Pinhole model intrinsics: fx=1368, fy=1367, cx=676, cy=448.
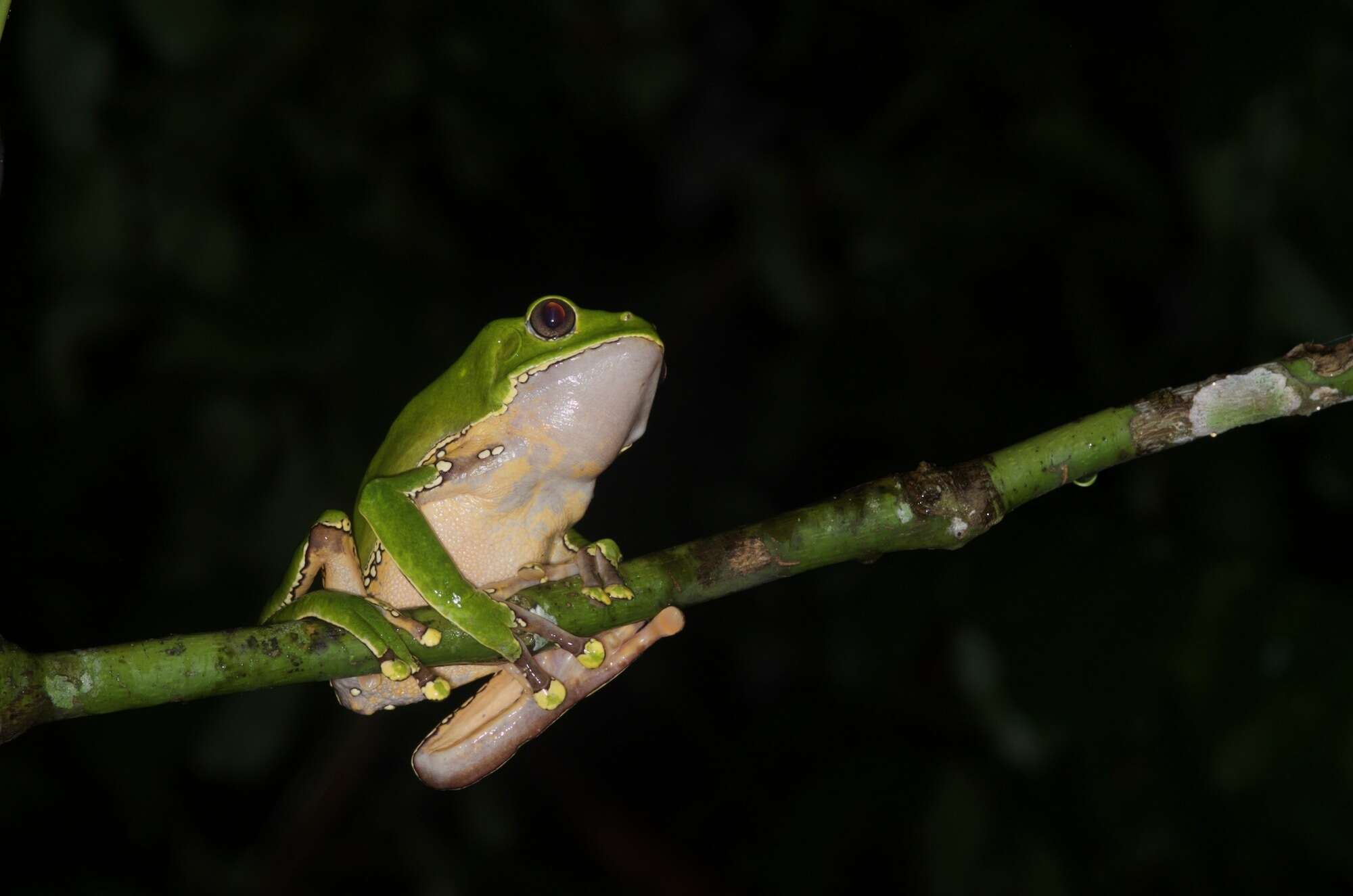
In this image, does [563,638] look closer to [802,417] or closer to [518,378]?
[518,378]

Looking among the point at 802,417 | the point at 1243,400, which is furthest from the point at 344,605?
the point at 802,417

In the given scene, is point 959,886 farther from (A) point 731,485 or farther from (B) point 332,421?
(B) point 332,421

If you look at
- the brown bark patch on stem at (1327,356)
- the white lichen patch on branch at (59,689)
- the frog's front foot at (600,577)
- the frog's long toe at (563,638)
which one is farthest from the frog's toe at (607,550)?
the brown bark patch on stem at (1327,356)

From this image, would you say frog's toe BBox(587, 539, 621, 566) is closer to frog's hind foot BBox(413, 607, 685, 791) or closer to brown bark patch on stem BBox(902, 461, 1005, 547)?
frog's hind foot BBox(413, 607, 685, 791)

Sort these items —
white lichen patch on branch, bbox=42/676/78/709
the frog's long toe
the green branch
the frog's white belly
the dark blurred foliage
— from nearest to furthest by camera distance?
white lichen patch on branch, bbox=42/676/78/709
the green branch
the frog's long toe
the frog's white belly
the dark blurred foliage

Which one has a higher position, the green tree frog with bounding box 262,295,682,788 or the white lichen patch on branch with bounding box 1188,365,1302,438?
the green tree frog with bounding box 262,295,682,788

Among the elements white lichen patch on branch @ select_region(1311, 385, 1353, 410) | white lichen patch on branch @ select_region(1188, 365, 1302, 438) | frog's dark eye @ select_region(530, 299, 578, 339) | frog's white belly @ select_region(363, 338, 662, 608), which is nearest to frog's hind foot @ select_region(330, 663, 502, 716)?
frog's white belly @ select_region(363, 338, 662, 608)

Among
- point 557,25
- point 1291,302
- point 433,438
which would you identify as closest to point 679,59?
point 557,25
